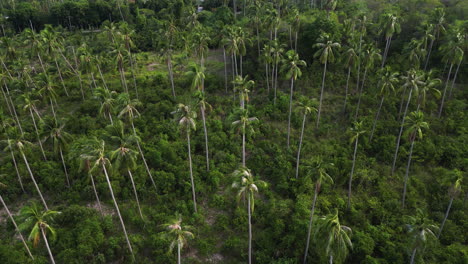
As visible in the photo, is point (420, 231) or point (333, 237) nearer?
point (333, 237)

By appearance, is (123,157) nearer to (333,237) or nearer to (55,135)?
(55,135)

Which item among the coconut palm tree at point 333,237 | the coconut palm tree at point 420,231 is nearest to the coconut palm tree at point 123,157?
the coconut palm tree at point 333,237

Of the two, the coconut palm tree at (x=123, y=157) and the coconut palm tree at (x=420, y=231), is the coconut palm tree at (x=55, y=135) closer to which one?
the coconut palm tree at (x=123, y=157)

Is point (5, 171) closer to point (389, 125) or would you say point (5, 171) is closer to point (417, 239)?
point (417, 239)

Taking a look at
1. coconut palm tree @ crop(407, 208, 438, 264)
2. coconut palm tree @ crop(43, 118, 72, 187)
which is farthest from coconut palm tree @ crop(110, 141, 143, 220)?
coconut palm tree @ crop(407, 208, 438, 264)

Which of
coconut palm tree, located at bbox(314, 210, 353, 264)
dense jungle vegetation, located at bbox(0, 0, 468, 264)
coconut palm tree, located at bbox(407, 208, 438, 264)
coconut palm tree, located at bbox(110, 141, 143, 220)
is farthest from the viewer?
dense jungle vegetation, located at bbox(0, 0, 468, 264)

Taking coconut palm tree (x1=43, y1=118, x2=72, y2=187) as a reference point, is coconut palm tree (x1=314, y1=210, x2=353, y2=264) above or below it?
below

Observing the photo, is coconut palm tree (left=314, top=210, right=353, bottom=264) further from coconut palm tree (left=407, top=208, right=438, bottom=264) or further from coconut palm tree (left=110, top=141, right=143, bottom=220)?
coconut palm tree (left=110, top=141, right=143, bottom=220)

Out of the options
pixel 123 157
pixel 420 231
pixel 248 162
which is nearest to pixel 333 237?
pixel 420 231
